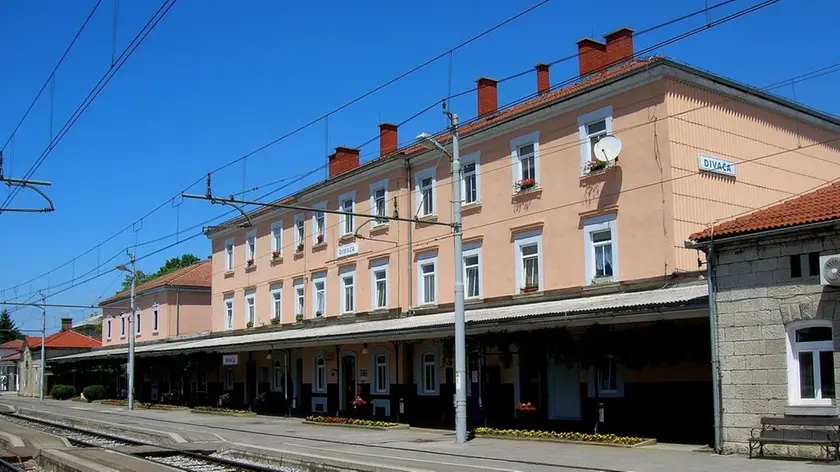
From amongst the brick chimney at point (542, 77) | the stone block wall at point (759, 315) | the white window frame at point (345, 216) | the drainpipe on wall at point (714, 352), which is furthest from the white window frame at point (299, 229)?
the stone block wall at point (759, 315)

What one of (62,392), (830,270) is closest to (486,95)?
(830,270)

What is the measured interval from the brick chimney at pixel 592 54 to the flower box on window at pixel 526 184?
3.37 m

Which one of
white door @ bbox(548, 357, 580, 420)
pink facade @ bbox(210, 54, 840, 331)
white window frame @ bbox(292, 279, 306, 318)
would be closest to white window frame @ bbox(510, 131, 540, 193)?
pink facade @ bbox(210, 54, 840, 331)

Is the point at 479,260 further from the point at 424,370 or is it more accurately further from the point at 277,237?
the point at 277,237

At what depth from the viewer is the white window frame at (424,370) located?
27.5 meters

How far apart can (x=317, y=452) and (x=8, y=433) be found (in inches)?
452

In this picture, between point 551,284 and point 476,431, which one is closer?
point 476,431

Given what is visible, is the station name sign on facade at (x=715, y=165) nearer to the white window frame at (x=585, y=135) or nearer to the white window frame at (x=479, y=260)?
the white window frame at (x=585, y=135)

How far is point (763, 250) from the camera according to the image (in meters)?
15.6

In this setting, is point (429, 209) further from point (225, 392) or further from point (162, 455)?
point (225, 392)

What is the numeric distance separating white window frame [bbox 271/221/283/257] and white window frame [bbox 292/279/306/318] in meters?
2.00

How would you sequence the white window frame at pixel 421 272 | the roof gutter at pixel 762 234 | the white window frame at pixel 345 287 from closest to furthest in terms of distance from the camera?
the roof gutter at pixel 762 234, the white window frame at pixel 421 272, the white window frame at pixel 345 287

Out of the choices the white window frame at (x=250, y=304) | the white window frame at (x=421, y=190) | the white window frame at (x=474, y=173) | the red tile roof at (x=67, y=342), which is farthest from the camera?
the red tile roof at (x=67, y=342)

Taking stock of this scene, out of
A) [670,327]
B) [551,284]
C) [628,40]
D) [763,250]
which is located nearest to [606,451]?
[670,327]
